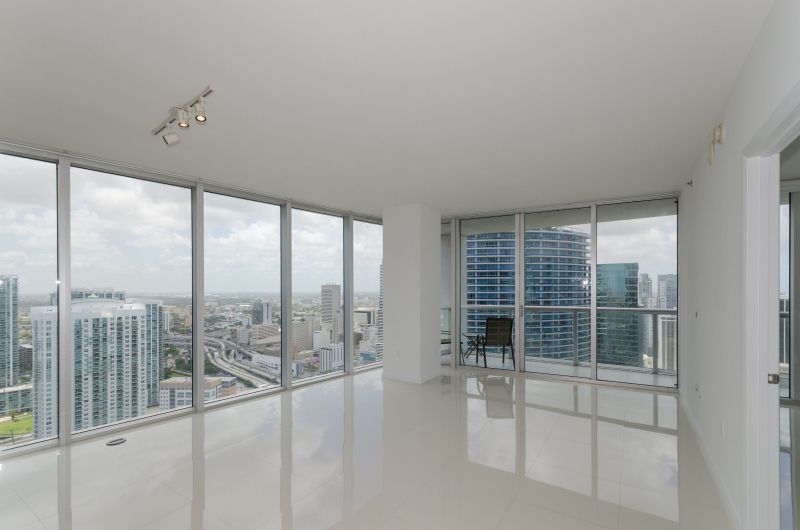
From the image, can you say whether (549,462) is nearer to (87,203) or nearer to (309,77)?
(309,77)

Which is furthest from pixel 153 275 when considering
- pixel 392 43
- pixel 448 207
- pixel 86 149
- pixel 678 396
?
pixel 678 396

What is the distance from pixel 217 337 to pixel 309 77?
3553 mm

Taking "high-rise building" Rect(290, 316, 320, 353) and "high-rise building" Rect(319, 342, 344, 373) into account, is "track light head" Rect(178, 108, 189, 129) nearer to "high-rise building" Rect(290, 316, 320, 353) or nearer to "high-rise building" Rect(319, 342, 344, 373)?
"high-rise building" Rect(290, 316, 320, 353)

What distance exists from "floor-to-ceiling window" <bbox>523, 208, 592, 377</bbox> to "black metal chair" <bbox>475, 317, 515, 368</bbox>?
262 mm

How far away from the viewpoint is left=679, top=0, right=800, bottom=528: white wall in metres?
1.72

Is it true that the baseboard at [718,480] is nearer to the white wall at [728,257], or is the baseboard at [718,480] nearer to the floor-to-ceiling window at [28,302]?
the white wall at [728,257]

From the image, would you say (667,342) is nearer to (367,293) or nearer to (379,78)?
(367,293)

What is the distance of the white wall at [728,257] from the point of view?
172 centimetres

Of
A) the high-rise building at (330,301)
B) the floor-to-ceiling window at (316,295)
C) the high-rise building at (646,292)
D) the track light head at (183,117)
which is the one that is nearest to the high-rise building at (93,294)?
the floor-to-ceiling window at (316,295)

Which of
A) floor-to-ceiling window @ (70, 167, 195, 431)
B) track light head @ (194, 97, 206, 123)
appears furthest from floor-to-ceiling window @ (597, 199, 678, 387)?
floor-to-ceiling window @ (70, 167, 195, 431)

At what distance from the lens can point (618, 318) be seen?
225 inches

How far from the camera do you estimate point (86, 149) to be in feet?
11.2

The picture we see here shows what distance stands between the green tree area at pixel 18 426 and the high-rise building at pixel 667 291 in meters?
7.32

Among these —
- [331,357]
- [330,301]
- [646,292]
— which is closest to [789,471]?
[646,292]
